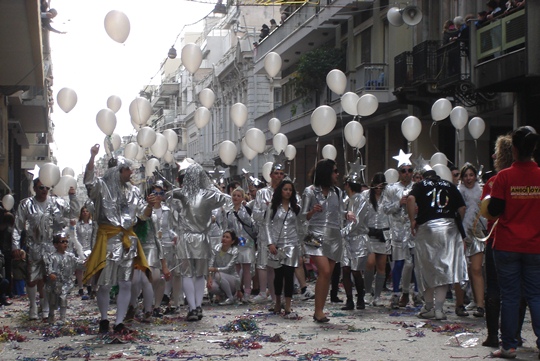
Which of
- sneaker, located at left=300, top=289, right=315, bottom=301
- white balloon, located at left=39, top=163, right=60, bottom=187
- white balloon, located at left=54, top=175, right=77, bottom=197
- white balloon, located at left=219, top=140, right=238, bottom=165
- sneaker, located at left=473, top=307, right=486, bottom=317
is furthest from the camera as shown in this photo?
white balloon, located at left=219, top=140, right=238, bottom=165

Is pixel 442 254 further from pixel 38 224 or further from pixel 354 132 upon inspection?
pixel 354 132

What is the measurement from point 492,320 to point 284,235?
3805 mm

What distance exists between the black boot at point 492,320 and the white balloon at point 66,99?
11.4 m

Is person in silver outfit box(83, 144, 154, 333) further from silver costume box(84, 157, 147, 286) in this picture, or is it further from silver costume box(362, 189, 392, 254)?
silver costume box(362, 189, 392, 254)

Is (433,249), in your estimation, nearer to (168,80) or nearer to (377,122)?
(377,122)

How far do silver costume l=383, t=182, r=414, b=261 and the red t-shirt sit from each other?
5.40 metres

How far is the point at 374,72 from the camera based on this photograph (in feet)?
93.8

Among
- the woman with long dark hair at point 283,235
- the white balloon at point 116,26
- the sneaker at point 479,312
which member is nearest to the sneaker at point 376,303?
the woman with long dark hair at point 283,235

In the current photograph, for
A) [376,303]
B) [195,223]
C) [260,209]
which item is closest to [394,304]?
[376,303]

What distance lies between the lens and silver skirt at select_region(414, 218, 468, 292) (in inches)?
439

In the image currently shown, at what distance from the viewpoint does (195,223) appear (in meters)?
11.7

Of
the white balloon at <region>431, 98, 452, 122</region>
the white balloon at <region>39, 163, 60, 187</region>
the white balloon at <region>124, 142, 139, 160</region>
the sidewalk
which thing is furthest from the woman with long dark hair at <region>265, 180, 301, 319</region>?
the white balloon at <region>124, 142, 139, 160</region>

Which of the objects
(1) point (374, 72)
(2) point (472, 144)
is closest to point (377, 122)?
(1) point (374, 72)

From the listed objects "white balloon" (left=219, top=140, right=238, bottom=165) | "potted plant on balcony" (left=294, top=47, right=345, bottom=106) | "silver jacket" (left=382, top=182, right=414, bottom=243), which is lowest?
"silver jacket" (left=382, top=182, right=414, bottom=243)
